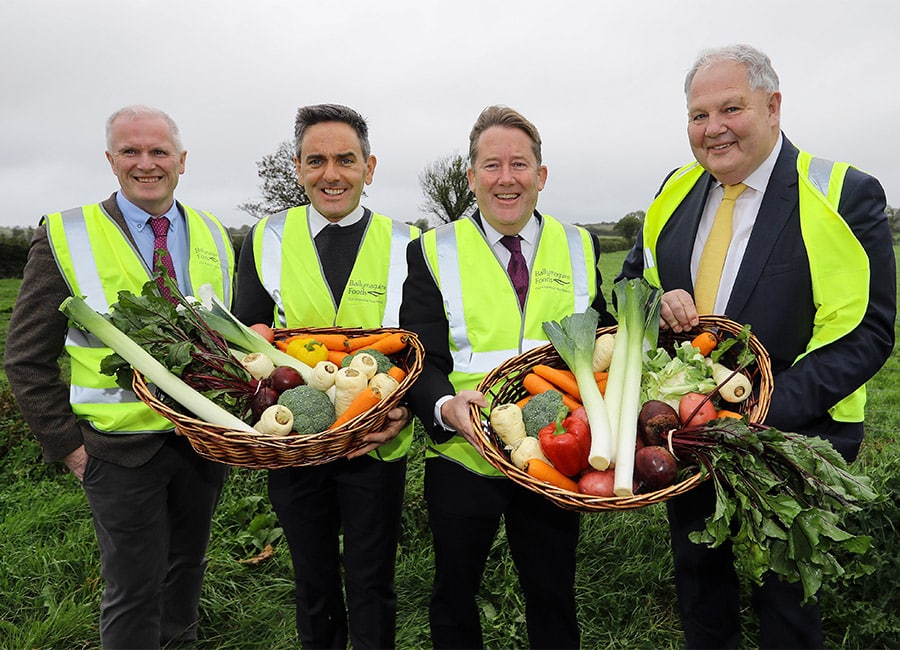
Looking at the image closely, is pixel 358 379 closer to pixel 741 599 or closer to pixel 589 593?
pixel 589 593

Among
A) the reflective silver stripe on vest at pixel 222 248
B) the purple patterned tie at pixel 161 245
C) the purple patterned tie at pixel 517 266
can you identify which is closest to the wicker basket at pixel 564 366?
the purple patterned tie at pixel 517 266

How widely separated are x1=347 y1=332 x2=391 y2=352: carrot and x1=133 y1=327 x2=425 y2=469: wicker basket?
1.33ft

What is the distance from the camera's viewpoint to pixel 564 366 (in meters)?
2.84

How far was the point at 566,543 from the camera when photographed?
9.36ft

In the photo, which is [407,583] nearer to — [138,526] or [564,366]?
[138,526]

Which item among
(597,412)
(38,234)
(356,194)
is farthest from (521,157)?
(38,234)

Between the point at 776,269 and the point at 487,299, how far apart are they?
4.10 feet

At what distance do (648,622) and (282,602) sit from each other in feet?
7.43

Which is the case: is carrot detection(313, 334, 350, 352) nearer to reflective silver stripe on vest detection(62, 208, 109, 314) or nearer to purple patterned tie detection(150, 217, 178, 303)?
purple patterned tie detection(150, 217, 178, 303)

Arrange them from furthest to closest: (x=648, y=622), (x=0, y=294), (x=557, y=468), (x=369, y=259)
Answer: (x=0, y=294) < (x=648, y=622) < (x=369, y=259) < (x=557, y=468)

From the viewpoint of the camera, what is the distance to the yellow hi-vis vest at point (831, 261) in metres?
2.48

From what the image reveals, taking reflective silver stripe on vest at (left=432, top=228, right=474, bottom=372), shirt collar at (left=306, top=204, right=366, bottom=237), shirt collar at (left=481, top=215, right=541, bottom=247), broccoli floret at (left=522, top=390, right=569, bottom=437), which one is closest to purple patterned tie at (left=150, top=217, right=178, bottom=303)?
shirt collar at (left=306, top=204, right=366, bottom=237)

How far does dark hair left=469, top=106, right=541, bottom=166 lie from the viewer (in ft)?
9.41

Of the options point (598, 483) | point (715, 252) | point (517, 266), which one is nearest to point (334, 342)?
point (517, 266)
